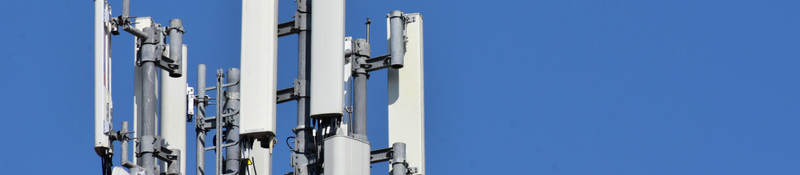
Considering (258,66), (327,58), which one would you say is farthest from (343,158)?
(258,66)

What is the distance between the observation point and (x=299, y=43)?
5350cm

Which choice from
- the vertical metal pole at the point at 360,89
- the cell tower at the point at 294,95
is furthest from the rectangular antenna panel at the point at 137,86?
the vertical metal pole at the point at 360,89

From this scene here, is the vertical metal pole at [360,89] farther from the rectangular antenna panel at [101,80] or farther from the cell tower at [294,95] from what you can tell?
the rectangular antenna panel at [101,80]

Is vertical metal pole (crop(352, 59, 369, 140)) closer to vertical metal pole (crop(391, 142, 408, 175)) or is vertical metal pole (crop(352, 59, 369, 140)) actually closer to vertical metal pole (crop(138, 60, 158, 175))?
vertical metal pole (crop(391, 142, 408, 175))

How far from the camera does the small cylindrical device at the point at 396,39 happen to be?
5309 cm

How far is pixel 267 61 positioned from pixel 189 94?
7.13 metres

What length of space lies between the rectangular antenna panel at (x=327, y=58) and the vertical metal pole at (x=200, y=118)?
649 cm

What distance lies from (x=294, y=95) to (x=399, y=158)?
237cm

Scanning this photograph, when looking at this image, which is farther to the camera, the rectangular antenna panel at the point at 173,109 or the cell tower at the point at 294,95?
the rectangular antenna panel at the point at 173,109

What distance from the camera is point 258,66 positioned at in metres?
52.4

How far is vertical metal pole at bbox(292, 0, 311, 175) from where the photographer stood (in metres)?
52.2

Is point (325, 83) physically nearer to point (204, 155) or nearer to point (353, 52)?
point (353, 52)

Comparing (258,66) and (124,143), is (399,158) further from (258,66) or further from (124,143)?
(124,143)

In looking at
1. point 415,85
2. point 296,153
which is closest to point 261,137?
point 296,153
